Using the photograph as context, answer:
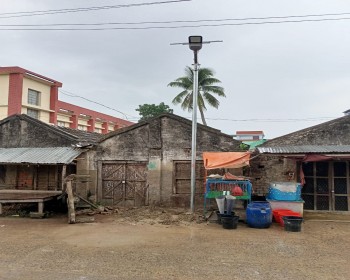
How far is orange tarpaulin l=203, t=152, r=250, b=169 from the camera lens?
1187 cm

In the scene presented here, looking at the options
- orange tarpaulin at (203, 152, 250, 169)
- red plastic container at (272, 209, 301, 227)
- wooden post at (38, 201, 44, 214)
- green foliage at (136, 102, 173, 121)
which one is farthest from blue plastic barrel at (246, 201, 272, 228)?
green foliage at (136, 102, 173, 121)

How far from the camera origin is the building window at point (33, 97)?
112ft

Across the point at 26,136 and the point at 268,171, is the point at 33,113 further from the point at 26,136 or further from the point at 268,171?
the point at 268,171

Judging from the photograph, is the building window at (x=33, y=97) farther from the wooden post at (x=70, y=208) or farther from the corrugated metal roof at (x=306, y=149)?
the corrugated metal roof at (x=306, y=149)

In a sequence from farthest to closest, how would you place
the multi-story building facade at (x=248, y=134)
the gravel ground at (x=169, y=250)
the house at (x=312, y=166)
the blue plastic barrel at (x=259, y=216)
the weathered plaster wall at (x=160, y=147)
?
the multi-story building facade at (x=248, y=134)
the weathered plaster wall at (x=160, y=147)
the house at (x=312, y=166)
the blue plastic barrel at (x=259, y=216)
the gravel ground at (x=169, y=250)

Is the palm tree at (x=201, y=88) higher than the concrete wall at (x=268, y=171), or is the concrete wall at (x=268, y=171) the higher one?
the palm tree at (x=201, y=88)

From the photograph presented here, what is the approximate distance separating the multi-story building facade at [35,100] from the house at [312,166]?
2697 centimetres

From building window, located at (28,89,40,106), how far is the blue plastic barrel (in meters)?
30.6

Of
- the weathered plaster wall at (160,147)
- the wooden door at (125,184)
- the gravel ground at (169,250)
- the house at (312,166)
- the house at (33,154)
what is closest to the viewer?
the gravel ground at (169,250)

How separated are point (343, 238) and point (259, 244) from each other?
2.73 metres

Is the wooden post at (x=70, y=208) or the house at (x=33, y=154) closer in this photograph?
the wooden post at (x=70, y=208)

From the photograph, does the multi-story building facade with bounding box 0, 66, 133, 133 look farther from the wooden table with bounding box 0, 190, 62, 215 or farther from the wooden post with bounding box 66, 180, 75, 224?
the wooden post with bounding box 66, 180, 75, 224

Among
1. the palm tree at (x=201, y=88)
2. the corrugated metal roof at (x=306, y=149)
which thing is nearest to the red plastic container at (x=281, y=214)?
the corrugated metal roof at (x=306, y=149)

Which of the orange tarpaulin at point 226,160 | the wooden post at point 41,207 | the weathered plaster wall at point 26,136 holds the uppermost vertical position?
the weathered plaster wall at point 26,136
